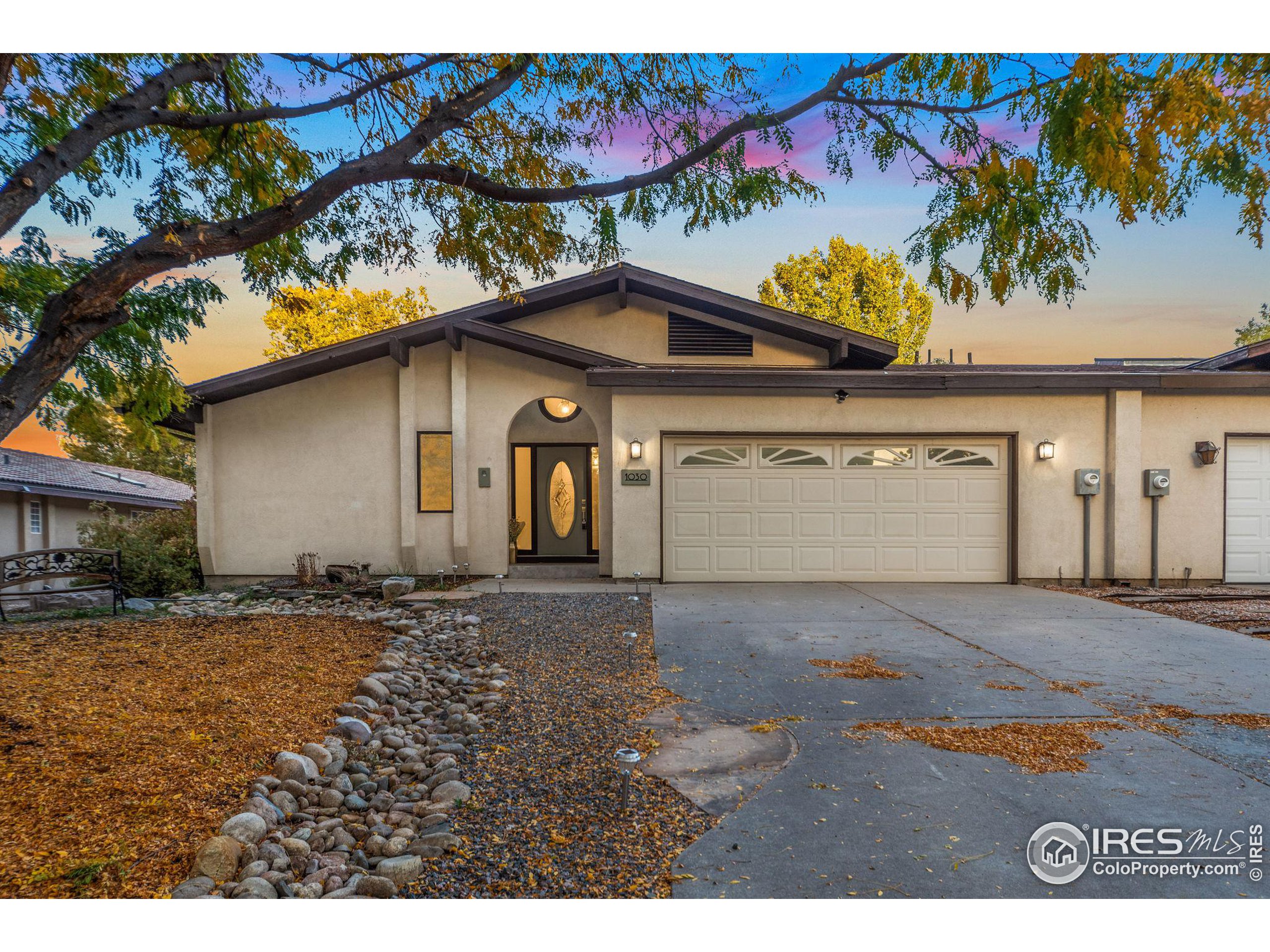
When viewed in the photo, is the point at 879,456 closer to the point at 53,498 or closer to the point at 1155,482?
the point at 1155,482

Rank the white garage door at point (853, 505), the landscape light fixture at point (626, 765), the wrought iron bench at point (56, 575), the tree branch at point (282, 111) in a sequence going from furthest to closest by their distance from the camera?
the white garage door at point (853, 505) < the wrought iron bench at point (56, 575) < the tree branch at point (282, 111) < the landscape light fixture at point (626, 765)

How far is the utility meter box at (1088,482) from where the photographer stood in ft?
30.7

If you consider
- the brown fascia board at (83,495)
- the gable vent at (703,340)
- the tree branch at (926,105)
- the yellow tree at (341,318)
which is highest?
the yellow tree at (341,318)

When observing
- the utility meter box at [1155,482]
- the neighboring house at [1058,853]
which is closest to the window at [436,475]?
the neighboring house at [1058,853]

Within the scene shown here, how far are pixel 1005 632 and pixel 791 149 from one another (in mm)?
4924

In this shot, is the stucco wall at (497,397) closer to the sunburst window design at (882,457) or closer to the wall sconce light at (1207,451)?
the sunburst window design at (882,457)

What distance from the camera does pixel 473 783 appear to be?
10.3ft

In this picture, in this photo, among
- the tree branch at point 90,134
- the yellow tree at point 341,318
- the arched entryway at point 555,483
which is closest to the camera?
the tree branch at point 90,134

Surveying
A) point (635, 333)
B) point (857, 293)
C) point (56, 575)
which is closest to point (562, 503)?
point (635, 333)

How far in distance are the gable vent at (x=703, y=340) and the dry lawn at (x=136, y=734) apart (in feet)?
22.1

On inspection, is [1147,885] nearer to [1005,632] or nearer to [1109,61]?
[1109,61]

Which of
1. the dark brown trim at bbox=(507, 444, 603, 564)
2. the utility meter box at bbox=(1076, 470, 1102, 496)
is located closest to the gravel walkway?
the dark brown trim at bbox=(507, 444, 603, 564)

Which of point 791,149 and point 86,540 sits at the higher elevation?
point 791,149
